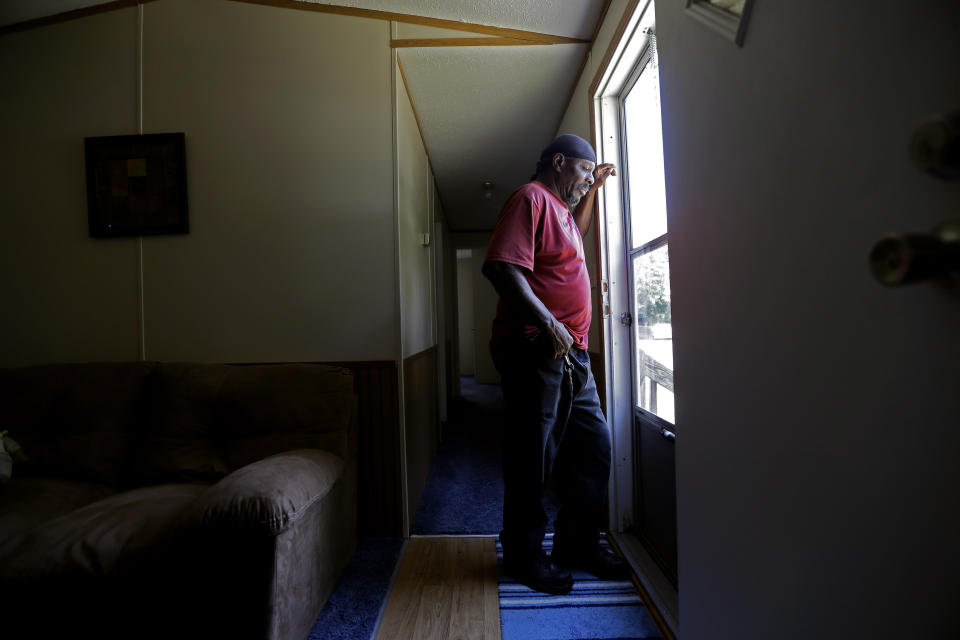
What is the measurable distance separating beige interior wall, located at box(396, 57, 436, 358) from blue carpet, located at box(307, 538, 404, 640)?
2.86ft

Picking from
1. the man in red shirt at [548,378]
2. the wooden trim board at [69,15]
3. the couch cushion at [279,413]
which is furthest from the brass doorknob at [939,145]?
the wooden trim board at [69,15]

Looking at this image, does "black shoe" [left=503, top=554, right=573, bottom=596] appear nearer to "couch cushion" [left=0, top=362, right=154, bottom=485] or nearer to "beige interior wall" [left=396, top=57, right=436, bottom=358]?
"beige interior wall" [left=396, top=57, right=436, bottom=358]

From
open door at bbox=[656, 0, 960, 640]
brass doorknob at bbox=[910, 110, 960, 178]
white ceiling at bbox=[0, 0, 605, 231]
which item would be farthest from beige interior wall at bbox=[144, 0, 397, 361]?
brass doorknob at bbox=[910, 110, 960, 178]

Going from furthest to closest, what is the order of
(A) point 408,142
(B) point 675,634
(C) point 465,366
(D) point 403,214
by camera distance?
(C) point 465,366 → (A) point 408,142 → (D) point 403,214 → (B) point 675,634

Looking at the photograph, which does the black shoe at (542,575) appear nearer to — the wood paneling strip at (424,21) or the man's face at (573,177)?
the man's face at (573,177)

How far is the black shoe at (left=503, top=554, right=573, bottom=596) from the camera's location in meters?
1.46

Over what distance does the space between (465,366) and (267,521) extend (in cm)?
744

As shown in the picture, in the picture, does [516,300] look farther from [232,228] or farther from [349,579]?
[232,228]

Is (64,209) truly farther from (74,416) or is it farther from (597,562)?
(597,562)

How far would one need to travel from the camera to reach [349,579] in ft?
5.20

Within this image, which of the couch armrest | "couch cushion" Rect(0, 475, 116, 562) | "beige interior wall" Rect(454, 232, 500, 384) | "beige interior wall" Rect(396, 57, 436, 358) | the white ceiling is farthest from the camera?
"beige interior wall" Rect(454, 232, 500, 384)

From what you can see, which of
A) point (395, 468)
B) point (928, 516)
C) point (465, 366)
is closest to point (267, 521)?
point (395, 468)

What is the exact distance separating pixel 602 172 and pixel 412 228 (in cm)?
113

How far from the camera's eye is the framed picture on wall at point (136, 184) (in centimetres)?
196
